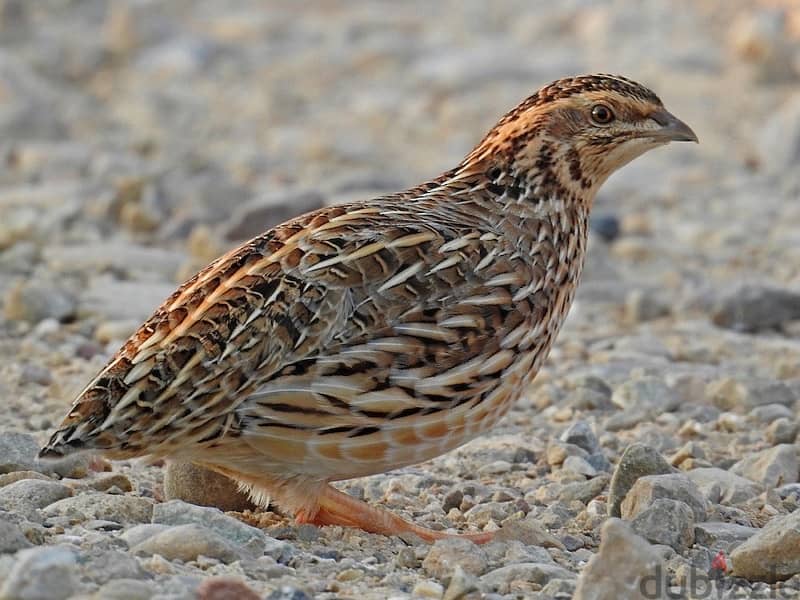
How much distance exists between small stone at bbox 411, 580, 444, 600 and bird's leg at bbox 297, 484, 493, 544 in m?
0.75

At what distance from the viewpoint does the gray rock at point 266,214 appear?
11.8 metres

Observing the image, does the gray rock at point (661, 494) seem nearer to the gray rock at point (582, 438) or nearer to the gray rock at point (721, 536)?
the gray rock at point (721, 536)

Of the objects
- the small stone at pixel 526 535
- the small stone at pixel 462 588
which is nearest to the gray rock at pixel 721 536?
the small stone at pixel 526 535

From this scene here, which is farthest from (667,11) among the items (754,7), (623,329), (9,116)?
(623,329)

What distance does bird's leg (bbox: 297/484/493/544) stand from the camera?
6449 millimetres

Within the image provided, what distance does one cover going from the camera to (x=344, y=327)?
6113mm

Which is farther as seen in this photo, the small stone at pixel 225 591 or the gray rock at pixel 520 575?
the gray rock at pixel 520 575

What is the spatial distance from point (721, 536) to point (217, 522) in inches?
79.1

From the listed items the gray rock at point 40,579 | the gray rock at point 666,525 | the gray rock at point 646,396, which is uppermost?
the gray rock at point 646,396

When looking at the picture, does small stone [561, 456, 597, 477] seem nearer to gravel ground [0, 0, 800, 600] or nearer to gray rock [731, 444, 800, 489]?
gravel ground [0, 0, 800, 600]

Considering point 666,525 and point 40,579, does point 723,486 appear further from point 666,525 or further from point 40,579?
point 40,579

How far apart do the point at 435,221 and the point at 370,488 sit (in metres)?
1.43

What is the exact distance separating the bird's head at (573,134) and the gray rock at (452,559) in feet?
5.59

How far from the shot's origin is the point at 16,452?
686 cm
